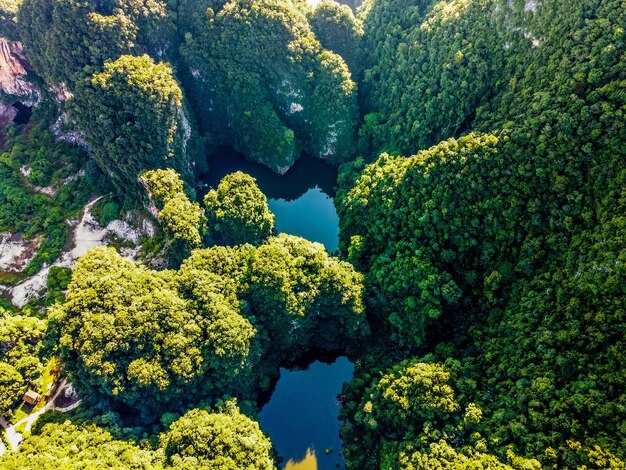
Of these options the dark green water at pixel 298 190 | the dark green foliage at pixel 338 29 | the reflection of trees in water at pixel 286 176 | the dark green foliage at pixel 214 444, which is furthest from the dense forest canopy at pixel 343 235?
the dark green water at pixel 298 190

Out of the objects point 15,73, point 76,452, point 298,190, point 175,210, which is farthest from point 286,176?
point 76,452

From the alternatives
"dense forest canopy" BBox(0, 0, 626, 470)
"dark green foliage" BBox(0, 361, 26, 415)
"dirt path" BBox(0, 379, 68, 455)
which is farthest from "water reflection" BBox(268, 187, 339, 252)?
"dark green foliage" BBox(0, 361, 26, 415)

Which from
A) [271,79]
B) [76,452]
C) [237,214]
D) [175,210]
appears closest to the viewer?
[76,452]

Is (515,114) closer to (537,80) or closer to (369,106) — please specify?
(537,80)

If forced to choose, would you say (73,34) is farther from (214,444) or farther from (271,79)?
(214,444)

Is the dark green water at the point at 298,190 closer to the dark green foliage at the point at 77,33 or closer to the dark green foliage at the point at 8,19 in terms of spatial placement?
the dark green foliage at the point at 77,33

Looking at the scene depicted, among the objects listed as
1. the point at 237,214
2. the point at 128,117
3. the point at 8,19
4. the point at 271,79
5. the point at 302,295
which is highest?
the point at 271,79

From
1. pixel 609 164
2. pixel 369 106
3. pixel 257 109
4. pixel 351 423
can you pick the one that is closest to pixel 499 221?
pixel 609 164

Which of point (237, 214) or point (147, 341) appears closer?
point (147, 341)

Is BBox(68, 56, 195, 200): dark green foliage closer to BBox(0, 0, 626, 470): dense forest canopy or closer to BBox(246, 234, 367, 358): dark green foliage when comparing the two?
BBox(0, 0, 626, 470): dense forest canopy
